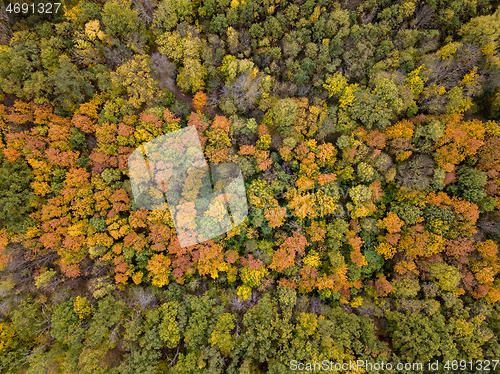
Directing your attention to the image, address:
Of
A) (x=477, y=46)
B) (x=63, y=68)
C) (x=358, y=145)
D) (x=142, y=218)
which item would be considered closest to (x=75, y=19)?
(x=63, y=68)

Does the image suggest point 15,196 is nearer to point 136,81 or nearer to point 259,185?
point 136,81

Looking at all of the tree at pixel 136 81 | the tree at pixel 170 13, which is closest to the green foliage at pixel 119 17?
the tree at pixel 170 13

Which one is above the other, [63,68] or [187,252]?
[63,68]

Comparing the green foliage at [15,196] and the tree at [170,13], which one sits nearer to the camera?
the green foliage at [15,196]

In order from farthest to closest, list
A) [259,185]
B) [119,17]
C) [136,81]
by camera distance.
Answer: [259,185]
[136,81]
[119,17]

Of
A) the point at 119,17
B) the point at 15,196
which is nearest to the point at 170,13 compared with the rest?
the point at 119,17

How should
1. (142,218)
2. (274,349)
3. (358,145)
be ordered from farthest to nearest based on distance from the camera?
1. (358,145)
2. (142,218)
3. (274,349)

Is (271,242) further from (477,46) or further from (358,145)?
(477,46)

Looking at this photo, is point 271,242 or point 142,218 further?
point 271,242

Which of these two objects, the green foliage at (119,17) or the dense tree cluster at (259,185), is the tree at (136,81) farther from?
the green foliage at (119,17)
